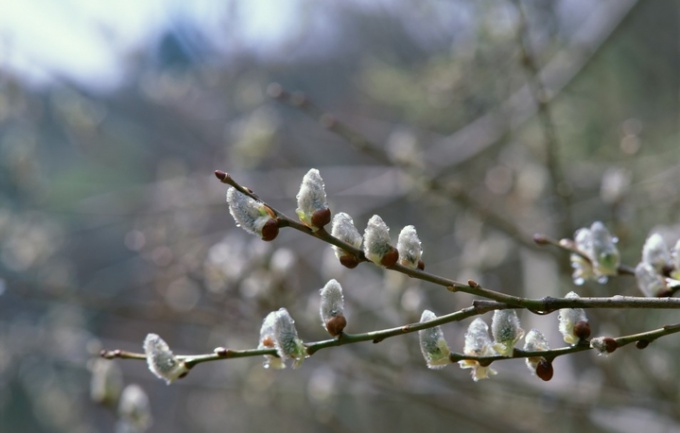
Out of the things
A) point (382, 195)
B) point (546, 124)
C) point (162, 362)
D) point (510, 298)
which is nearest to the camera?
A: point (510, 298)

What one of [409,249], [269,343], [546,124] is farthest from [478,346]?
[546,124]

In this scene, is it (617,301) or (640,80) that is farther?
(640,80)

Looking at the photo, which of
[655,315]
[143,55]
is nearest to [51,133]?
[143,55]

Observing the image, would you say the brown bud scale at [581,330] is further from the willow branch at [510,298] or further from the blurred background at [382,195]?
the blurred background at [382,195]

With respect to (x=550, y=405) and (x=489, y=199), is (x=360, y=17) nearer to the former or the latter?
(x=489, y=199)

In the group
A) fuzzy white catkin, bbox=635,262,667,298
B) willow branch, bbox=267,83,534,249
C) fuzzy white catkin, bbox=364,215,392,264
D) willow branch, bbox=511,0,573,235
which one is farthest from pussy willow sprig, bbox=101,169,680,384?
willow branch, bbox=511,0,573,235

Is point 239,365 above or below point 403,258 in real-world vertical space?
above

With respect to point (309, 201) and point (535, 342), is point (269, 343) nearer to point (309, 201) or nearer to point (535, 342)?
point (309, 201)

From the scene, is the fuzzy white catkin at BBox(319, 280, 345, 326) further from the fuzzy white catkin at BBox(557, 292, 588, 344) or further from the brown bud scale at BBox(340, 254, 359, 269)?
the fuzzy white catkin at BBox(557, 292, 588, 344)
